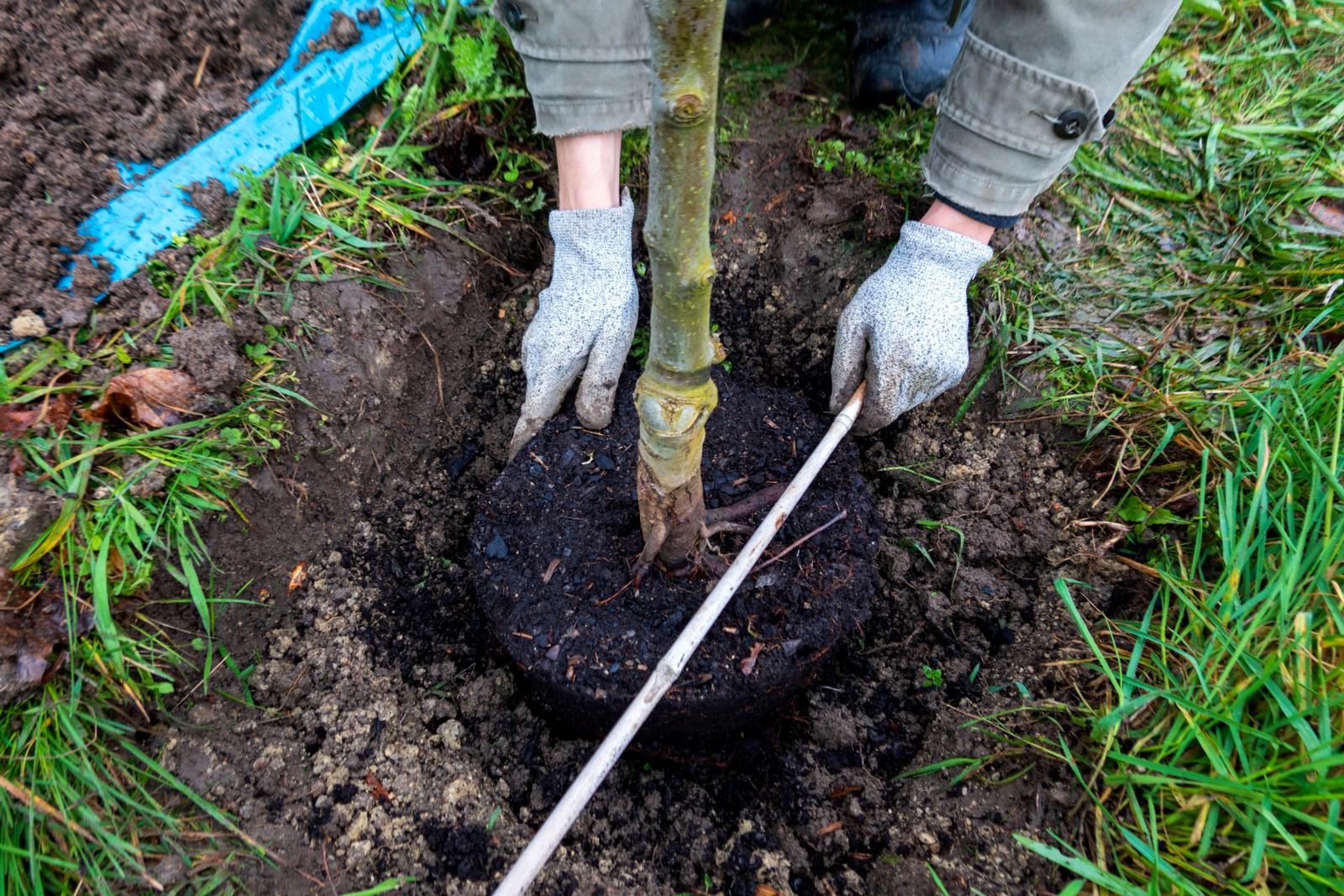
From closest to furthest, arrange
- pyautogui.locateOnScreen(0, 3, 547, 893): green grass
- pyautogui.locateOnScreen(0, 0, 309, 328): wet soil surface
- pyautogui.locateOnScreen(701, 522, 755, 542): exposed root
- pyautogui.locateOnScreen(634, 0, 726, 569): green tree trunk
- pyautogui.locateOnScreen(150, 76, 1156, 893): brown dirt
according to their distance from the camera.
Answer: pyautogui.locateOnScreen(634, 0, 726, 569): green tree trunk < pyautogui.locateOnScreen(0, 3, 547, 893): green grass < pyautogui.locateOnScreen(150, 76, 1156, 893): brown dirt < pyautogui.locateOnScreen(701, 522, 755, 542): exposed root < pyautogui.locateOnScreen(0, 0, 309, 328): wet soil surface

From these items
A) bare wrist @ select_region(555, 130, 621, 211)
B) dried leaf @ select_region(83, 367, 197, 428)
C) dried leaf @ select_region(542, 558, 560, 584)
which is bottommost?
dried leaf @ select_region(542, 558, 560, 584)

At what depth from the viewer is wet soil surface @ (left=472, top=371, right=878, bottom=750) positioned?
1411 mm

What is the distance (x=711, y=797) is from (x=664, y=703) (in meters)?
0.33

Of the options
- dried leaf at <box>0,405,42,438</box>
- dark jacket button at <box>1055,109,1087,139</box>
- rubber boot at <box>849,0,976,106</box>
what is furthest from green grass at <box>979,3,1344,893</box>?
dried leaf at <box>0,405,42,438</box>

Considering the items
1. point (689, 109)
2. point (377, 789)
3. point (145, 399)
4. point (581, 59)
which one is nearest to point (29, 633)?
point (145, 399)

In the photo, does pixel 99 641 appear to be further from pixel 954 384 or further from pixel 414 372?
pixel 954 384

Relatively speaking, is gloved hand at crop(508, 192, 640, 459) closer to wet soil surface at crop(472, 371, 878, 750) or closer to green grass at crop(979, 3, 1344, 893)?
wet soil surface at crop(472, 371, 878, 750)

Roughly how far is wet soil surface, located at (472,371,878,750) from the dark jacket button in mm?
855

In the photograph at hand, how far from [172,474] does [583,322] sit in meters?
0.95

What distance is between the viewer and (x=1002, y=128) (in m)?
1.61

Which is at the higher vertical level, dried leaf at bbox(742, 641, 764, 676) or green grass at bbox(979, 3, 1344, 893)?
green grass at bbox(979, 3, 1344, 893)

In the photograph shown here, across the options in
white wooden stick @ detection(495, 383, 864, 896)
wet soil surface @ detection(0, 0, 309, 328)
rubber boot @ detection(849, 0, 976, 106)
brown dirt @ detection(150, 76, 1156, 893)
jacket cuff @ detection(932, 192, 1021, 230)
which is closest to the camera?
white wooden stick @ detection(495, 383, 864, 896)

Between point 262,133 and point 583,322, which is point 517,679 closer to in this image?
point 583,322

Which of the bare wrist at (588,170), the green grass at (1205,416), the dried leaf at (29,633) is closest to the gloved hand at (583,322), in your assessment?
the bare wrist at (588,170)
